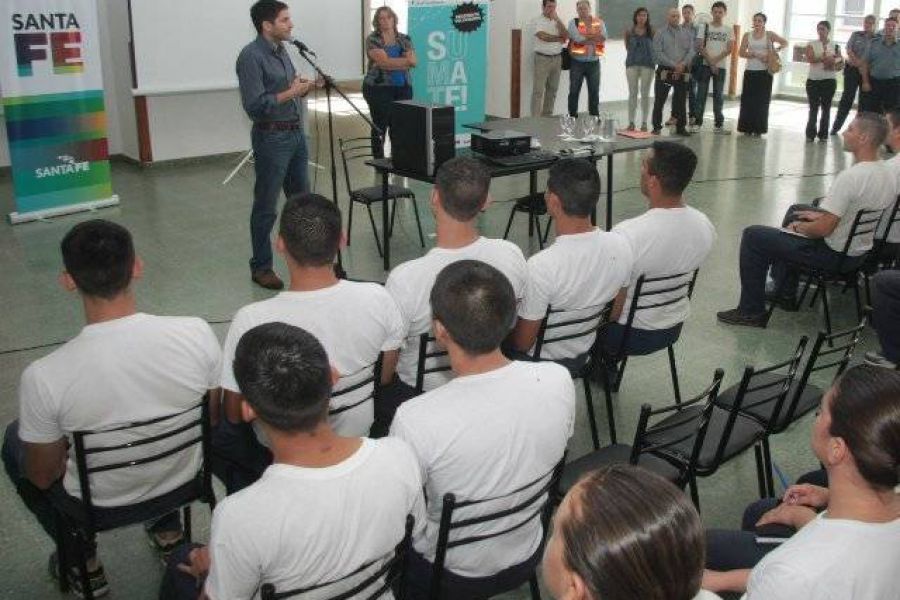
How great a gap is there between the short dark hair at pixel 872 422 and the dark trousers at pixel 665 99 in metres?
9.03

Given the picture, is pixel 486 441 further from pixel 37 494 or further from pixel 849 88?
pixel 849 88

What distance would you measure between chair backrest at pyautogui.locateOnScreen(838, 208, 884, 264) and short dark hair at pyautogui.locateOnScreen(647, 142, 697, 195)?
1.19 meters

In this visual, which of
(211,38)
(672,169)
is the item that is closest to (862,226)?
(672,169)

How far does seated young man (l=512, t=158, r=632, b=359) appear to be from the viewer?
120 inches

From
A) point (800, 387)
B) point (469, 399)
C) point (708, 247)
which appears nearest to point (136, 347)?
point (469, 399)

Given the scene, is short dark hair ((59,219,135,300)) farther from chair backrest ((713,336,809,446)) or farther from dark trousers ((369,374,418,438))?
chair backrest ((713,336,809,446))

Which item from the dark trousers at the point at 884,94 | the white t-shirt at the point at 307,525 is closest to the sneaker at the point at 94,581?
the white t-shirt at the point at 307,525

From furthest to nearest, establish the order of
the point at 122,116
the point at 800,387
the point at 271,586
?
the point at 122,116, the point at 800,387, the point at 271,586

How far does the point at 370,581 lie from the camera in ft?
5.57

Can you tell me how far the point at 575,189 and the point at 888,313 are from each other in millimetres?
1656

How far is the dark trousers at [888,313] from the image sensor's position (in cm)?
381

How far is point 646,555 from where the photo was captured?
1.12 m

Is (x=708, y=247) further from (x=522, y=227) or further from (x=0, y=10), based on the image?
(x=0, y=10)

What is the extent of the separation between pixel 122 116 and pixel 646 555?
8.20 meters
